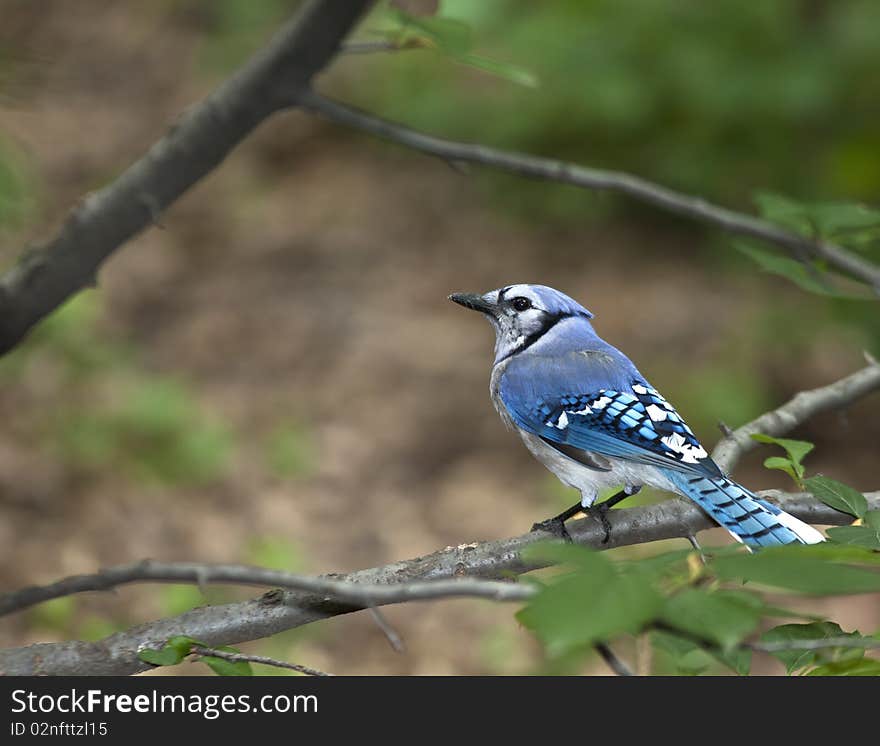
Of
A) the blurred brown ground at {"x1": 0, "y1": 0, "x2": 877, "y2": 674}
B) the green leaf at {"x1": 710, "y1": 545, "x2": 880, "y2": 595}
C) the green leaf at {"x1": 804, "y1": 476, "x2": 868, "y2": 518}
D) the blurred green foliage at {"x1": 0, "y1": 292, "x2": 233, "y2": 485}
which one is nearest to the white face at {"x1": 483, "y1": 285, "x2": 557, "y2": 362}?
the green leaf at {"x1": 804, "y1": 476, "x2": 868, "y2": 518}

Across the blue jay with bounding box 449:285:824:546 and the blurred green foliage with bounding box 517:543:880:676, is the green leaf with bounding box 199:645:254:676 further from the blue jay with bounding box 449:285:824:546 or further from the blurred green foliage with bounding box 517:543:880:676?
the blue jay with bounding box 449:285:824:546

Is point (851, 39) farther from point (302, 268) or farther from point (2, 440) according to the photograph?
point (2, 440)

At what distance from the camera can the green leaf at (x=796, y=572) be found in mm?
836

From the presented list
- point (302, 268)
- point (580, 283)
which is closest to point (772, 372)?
point (580, 283)

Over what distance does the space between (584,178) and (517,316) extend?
0.97 feet

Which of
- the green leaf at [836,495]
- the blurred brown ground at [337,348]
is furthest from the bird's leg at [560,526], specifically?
the blurred brown ground at [337,348]

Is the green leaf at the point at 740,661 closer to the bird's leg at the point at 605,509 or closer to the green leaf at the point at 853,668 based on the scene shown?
the green leaf at the point at 853,668

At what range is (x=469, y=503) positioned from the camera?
14.5ft

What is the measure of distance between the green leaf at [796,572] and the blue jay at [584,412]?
0.69 m

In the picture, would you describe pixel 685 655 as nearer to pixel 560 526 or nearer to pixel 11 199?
pixel 560 526

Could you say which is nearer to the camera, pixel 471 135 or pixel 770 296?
pixel 770 296

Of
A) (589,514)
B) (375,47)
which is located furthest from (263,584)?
(375,47)

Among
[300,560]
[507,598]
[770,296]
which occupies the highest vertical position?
[507,598]

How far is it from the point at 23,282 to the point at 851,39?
4299 millimetres
